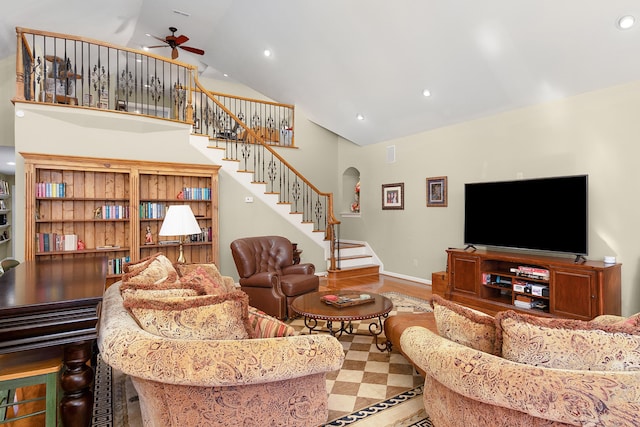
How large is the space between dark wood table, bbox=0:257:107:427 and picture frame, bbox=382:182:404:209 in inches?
209

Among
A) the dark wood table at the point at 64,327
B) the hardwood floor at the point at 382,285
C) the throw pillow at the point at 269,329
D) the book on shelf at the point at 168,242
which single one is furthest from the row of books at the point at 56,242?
the throw pillow at the point at 269,329

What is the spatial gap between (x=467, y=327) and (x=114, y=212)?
4.79 meters

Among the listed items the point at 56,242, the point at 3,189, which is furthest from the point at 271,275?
the point at 3,189

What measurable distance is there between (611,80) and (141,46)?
834 cm

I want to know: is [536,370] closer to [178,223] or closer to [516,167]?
[178,223]

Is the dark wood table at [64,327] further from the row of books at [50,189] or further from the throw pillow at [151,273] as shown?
Answer: the row of books at [50,189]

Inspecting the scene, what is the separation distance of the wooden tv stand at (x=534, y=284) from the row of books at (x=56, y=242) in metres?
5.12

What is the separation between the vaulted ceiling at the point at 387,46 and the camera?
3.60 metres

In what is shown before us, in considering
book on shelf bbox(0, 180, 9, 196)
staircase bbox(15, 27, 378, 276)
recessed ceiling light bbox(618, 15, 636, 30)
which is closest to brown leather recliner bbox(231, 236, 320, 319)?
staircase bbox(15, 27, 378, 276)

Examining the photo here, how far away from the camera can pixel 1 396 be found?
2064mm

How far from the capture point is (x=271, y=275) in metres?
4.02

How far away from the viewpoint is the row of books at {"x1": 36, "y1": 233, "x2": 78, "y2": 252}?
14.5 feet

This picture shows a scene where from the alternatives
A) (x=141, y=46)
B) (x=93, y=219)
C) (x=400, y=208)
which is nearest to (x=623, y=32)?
(x=400, y=208)

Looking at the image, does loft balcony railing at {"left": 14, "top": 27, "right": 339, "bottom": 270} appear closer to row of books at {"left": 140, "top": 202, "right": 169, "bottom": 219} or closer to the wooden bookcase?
the wooden bookcase
